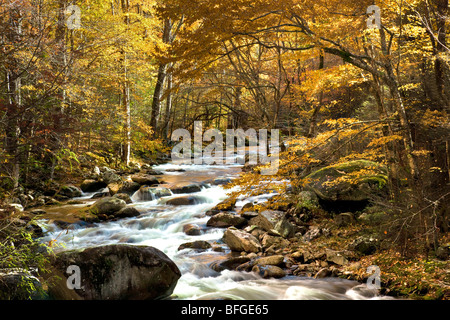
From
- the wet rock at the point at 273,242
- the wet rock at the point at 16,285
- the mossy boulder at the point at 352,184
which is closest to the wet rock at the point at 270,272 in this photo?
the wet rock at the point at 273,242

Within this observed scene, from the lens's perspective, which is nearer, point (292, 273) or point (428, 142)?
point (292, 273)

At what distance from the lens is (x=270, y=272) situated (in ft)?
20.5

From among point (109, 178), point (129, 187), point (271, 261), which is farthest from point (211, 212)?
point (109, 178)

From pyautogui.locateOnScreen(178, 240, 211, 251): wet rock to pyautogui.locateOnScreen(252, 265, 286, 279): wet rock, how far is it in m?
1.67

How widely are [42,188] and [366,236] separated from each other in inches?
408

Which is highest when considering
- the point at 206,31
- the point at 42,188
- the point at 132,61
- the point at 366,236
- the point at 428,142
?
the point at 132,61

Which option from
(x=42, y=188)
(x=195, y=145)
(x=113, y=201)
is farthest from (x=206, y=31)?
(x=195, y=145)

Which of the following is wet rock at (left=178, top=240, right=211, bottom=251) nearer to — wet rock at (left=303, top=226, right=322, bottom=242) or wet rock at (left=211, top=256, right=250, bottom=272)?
wet rock at (left=211, top=256, right=250, bottom=272)

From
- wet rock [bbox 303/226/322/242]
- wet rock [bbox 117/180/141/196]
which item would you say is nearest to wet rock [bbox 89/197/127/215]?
wet rock [bbox 117/180/141/196]

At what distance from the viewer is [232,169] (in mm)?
16719

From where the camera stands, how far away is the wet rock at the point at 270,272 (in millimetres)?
6207

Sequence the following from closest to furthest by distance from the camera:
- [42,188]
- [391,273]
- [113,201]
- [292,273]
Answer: [391,273] < [292,273] < [113,201] < [42,188]

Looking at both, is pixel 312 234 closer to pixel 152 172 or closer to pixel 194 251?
pixel 194 251
